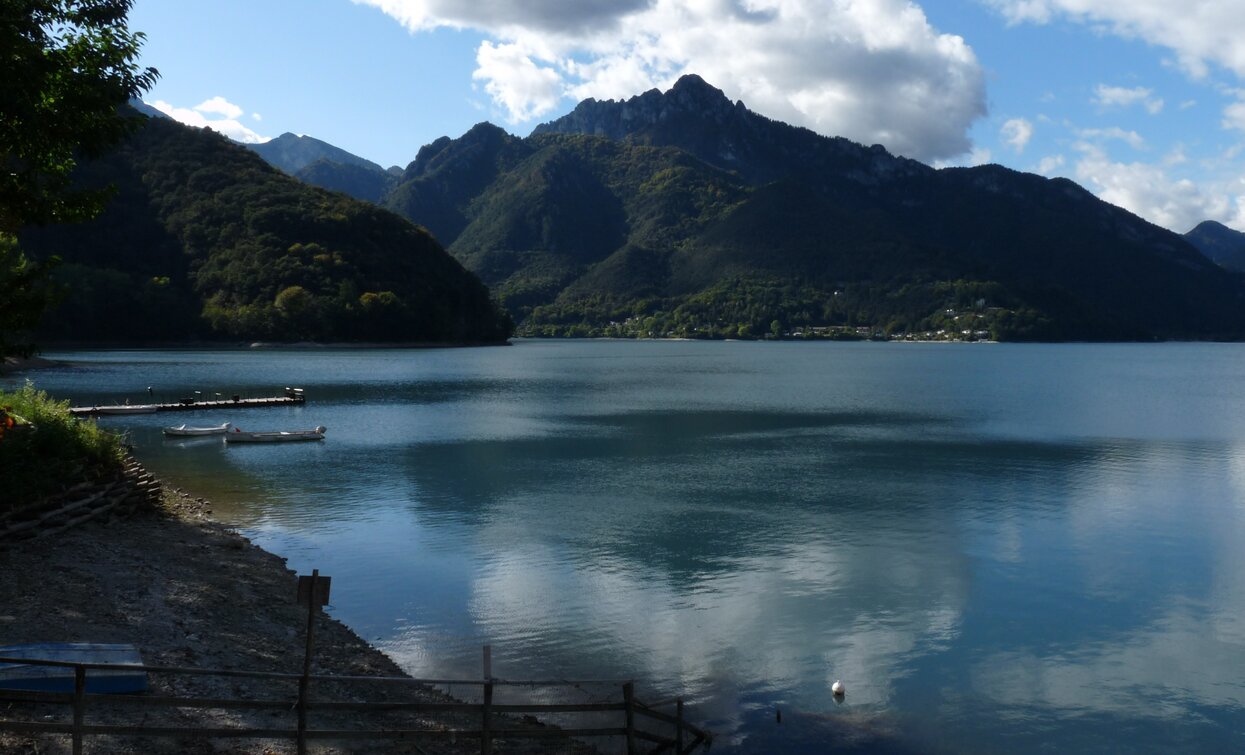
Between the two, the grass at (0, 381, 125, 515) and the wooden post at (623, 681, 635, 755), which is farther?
the grass at (0, 381, 125, 515)

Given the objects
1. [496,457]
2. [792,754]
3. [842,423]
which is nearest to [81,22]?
[792,754]

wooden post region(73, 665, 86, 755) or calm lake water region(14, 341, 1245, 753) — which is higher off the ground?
wooden post region(73, 665, 86, 755)

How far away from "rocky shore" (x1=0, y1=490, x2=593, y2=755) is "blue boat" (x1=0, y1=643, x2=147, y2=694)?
28 centimetres

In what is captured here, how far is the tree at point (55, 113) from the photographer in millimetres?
13453

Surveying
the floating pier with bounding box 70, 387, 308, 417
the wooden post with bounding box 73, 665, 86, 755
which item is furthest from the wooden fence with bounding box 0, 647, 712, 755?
the floating pier with bounding box 70, 387, 308, 417

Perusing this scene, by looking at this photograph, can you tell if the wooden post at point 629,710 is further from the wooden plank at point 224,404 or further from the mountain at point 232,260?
the mountain at point 232,260

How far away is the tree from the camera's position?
44.1ft

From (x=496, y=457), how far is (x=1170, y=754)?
35708 mm

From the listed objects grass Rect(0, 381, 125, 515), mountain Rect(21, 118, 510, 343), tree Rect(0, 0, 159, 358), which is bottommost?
grass Rect(0, 381, 125, 515)

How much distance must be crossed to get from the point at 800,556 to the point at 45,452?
770 inches

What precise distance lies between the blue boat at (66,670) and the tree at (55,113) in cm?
547

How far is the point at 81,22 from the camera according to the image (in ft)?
50.2

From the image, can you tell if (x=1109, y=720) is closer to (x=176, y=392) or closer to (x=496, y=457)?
(x=496, y=457)

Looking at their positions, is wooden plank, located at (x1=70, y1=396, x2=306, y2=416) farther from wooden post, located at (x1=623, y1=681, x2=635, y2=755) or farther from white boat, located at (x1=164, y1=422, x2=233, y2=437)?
wooden post, located at (x1=623, y1=681, x2=635, y2=755)
